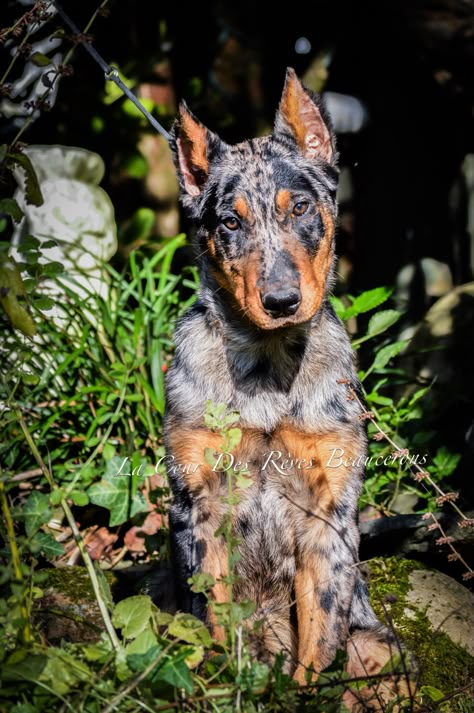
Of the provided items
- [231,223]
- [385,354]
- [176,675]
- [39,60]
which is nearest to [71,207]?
[385,354]

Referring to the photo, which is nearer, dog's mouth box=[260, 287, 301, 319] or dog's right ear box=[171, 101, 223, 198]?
dog's mouth box=[260, 287, 301, 319]

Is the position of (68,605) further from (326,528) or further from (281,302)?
(281,302)

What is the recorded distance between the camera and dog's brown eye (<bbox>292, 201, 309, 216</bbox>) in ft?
11.8

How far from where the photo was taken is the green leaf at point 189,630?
255cm

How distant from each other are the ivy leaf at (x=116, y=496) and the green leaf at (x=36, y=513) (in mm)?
1902

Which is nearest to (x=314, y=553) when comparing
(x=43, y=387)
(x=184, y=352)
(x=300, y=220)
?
(x=184, y=352)

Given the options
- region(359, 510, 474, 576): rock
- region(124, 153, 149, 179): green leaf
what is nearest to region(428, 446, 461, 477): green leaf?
region(359, 510, 474, 576): rock

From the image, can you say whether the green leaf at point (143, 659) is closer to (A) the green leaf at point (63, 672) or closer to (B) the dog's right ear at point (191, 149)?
(A) the green leaf at point (63, 672)

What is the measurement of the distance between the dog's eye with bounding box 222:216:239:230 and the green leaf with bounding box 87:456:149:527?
165 centimetres

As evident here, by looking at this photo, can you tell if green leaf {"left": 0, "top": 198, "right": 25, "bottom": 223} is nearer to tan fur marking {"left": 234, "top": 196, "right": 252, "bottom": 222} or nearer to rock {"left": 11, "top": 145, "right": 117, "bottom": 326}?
tan fur marking {"left": 234, "top": 196, "right": 252, "bottom": 222}

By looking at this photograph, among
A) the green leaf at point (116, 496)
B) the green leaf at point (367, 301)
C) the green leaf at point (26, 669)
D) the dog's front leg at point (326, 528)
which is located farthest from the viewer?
the green leaf at point (367, 301)

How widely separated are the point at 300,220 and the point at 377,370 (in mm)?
2151

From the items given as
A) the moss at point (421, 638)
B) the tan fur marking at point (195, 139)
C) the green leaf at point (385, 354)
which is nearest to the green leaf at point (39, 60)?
the tan fur marking at point (195, 139)

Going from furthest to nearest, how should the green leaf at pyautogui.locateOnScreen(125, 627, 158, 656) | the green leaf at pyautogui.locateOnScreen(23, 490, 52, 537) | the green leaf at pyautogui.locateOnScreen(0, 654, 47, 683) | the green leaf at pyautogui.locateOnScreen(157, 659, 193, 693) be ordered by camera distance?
the green leaf at pyautogui.locateOnScreen(23, 490, 52, 537) → the green leaf at pyautogui.locateOnScreen(125, 627, 158, 656) → the green leaf at pyautogui.locateOnScreen(157, 659, 193, 693) → the green leaf at pyautogui.locateOnScreen(0, 654, 47, 683)
